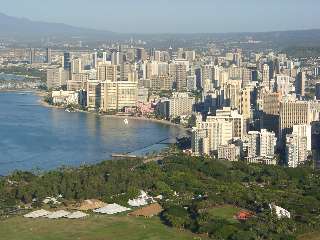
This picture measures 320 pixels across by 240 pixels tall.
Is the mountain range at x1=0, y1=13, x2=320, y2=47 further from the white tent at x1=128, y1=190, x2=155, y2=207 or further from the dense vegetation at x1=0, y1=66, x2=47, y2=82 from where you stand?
the white tent at x1=128, y1=190, x2=155, y2=207

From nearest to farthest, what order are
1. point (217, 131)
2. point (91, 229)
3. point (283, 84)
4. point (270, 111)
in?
1. point (91, 229)
2. point (217, 131)
3. point (270, 111)
4. point (283, 84)

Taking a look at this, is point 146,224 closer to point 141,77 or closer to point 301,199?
point 301,199

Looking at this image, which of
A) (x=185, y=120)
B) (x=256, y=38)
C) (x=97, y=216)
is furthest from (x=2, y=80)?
(x=256, y=38)

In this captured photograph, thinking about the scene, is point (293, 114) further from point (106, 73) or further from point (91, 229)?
point (106, 73)

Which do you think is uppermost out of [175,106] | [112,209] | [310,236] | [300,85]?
[300,85]

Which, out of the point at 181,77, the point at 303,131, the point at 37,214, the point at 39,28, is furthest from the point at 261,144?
the point at 39,28

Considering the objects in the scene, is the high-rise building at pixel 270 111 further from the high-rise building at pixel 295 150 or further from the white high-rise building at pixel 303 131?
the high-rise building at pixel 295 150
